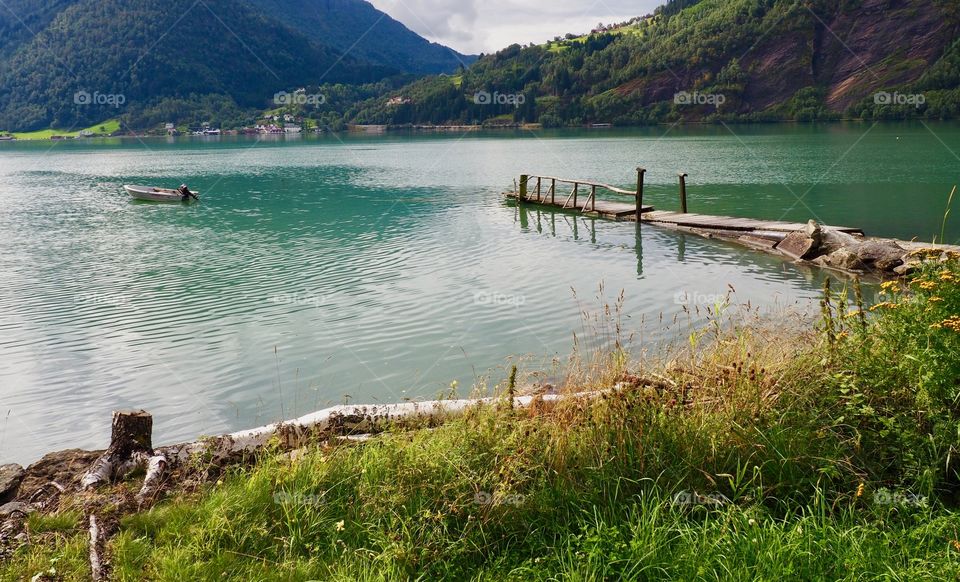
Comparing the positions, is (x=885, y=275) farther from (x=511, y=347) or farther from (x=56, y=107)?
(x=56, y=107)

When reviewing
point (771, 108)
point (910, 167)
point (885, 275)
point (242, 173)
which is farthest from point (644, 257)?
point (771, 108)

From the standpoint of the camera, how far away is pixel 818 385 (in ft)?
19.3

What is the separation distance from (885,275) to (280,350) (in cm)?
1553

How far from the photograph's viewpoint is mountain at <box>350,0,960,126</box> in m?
156

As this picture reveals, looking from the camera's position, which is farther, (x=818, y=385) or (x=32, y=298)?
(x=32, y=298)

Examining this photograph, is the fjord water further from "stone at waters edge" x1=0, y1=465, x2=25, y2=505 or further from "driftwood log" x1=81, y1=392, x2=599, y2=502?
"stone at waters edge" x1=0, y1=465, x2=25, y2=505

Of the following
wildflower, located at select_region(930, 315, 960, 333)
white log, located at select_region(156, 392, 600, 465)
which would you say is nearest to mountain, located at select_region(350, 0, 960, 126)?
white log, located at select_region(156, 392, 600, 465)
